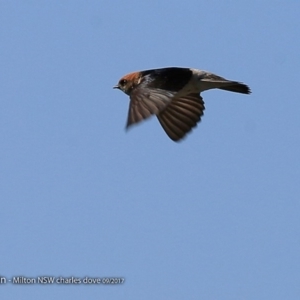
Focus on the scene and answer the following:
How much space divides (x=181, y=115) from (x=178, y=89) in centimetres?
70

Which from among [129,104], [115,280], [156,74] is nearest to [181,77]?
[156,74]

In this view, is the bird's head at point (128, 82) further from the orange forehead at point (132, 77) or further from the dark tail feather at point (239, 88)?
the dark tail feather at point (239, 88)

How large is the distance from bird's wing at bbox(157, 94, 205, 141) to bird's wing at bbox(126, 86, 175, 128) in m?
0.64

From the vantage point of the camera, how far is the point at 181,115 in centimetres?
1347

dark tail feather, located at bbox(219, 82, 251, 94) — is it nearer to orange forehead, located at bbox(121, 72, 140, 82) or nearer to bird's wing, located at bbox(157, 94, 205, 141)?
bird's wing, located at bbox(157, 94, 205, 141)

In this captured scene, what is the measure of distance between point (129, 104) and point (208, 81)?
5.58 ft

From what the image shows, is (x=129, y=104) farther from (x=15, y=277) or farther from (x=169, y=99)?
(x=15, y=277)

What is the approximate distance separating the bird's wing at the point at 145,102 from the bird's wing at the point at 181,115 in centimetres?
64

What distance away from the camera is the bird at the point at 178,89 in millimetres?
12695

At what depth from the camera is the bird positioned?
1270cm

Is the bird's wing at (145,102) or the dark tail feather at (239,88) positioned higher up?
the dark tail feather at (239,88)

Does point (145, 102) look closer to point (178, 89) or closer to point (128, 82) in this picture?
point (178, 89)

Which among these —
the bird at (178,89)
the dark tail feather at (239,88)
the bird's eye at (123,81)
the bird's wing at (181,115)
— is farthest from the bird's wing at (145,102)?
the bird's eye at (123,81)

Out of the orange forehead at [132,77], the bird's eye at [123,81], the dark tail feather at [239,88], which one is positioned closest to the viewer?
the dark tail feather at [239,88]
